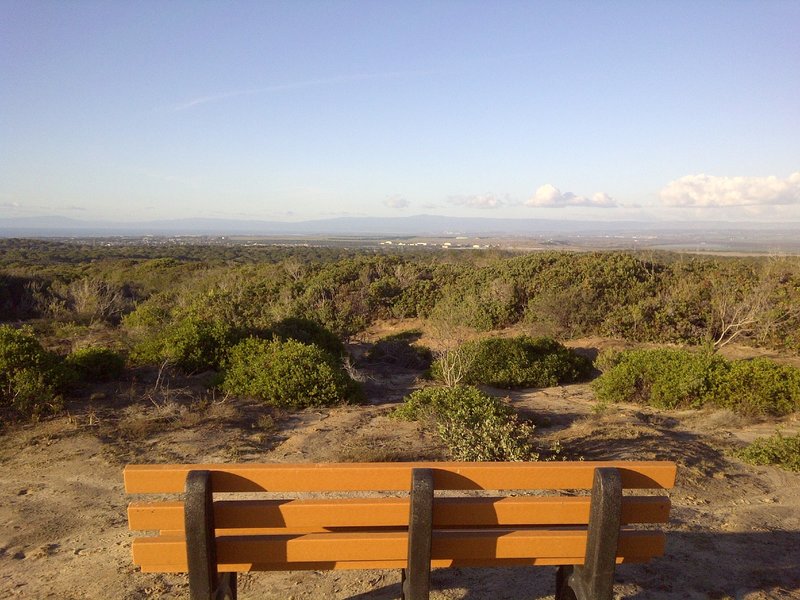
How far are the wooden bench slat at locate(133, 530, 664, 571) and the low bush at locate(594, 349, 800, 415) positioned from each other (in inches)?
237

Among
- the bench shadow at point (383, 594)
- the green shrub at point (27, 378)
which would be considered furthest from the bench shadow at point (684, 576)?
the green shrub at point (27, 378)

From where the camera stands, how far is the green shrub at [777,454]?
5.13m

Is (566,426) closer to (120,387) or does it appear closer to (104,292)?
(120,387)

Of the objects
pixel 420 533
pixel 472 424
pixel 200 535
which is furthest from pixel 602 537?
pixel 472 424

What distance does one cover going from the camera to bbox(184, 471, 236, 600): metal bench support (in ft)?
6.74

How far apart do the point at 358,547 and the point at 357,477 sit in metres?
0.30

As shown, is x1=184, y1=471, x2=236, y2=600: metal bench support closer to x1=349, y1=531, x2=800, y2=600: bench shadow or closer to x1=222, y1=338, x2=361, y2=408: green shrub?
x1=349, y1=531, x2=800, y2=600: bench shadow

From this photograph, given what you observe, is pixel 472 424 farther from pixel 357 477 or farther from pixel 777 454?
pixel 357 477

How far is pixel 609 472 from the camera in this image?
2.15 meters

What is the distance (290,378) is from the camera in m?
7.32

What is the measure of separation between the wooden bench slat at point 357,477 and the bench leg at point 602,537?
10 cm

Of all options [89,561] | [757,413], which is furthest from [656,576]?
[757,413]

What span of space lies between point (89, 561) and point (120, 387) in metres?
4.26

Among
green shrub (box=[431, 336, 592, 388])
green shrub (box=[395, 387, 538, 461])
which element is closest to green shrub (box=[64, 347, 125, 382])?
green shrub (box=[395, 387, 538, 461])
